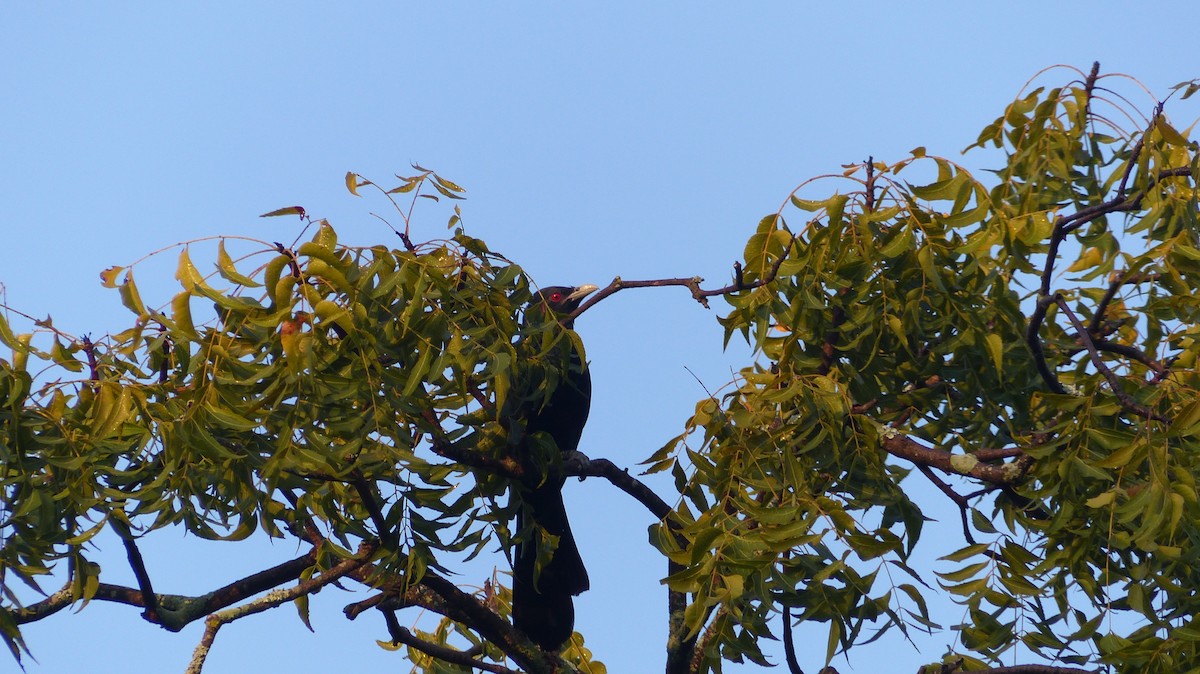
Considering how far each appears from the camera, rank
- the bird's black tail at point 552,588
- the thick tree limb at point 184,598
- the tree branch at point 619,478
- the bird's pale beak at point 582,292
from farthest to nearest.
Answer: the bird's pale beak at point 582,292 → the bird's black tail at point 552,588 → the tree branch at point 619,478 → the thick tree limb at point 184,598

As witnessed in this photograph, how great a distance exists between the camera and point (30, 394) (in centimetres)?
341

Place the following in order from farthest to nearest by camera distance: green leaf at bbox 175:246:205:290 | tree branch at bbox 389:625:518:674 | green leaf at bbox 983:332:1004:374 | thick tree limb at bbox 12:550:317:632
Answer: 1. tree branch at bbox 389:625:518:674
2. thick tree limb at bbox 12:550:317:632
3. green leaf at bbox 983:332:1004:374
4. green leaf at bbox 175:246:205:290

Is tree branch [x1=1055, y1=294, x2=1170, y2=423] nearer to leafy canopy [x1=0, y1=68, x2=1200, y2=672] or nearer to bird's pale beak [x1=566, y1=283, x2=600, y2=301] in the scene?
leafy canopy [x1=0, y1=68, x2=1200, y2=672]

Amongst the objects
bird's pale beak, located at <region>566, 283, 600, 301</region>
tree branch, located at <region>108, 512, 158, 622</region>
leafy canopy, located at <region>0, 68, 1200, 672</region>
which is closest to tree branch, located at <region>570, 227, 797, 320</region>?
leafy canopy, located at <region>0, 68, 1200, 672</region>

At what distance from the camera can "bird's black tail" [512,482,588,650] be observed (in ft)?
16.9

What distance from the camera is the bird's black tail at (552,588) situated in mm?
5156

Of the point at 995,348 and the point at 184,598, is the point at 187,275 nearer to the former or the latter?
the point at 184,598

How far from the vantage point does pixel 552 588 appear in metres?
5.19

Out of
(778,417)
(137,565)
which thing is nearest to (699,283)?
(778,417)

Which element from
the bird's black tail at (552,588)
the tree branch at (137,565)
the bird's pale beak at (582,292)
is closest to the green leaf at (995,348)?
the bird's black tail at (552,588)

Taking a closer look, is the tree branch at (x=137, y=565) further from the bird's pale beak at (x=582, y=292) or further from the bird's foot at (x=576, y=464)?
the bird's pale beak at (x=582, y=292)

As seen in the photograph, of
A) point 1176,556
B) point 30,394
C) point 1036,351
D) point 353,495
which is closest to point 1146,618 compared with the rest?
point 1176,556

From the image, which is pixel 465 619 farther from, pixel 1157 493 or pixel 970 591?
pixel 1157 493

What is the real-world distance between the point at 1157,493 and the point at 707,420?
55.6 inches
